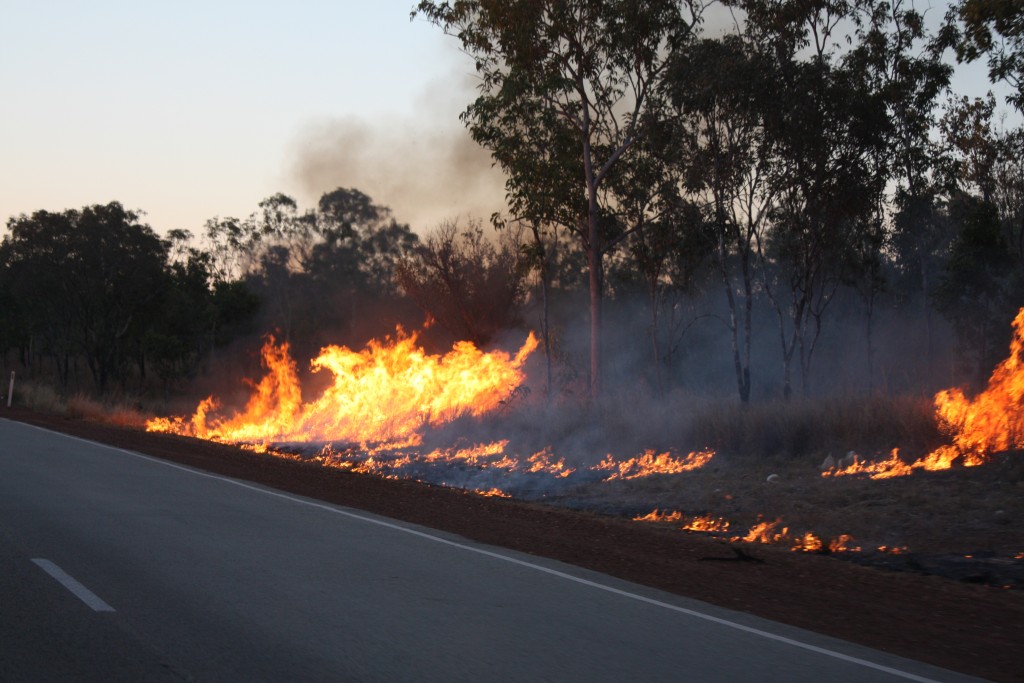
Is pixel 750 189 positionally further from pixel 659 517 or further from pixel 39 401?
pixel 39 401

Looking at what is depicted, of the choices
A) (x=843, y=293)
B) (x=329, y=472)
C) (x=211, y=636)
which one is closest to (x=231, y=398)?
(x=843, y=293)

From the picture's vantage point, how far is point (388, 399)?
2877 cm

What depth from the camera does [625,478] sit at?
749 inches

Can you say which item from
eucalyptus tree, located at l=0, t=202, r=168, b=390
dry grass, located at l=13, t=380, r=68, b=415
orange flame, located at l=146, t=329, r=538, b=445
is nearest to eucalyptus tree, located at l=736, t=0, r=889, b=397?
orange flame, located at l=146, t=329, r=538, b=445

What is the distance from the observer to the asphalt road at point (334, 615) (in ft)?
19.6

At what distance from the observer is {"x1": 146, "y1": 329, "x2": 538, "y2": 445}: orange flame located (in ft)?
89.5

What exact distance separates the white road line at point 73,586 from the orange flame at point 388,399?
1765cm

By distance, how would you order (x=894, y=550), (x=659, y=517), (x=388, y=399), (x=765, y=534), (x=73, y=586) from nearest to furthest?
(x=73, y=586)
(x=894, y=550)
(x=765, y=534)
(x=659, y=517)
(x=388, y=399)

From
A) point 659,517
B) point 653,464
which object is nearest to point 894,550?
point 659,517

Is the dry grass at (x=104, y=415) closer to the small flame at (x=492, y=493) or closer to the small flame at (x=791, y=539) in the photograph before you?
the small flame at (x=492, y=493)

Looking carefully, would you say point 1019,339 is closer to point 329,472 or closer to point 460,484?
point 460,484

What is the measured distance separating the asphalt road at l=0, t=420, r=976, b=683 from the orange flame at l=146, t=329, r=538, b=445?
1550cm

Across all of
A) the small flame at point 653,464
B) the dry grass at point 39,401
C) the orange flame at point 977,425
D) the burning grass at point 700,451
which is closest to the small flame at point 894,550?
the burning grass at point 700,451

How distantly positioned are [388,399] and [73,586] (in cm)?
2125
